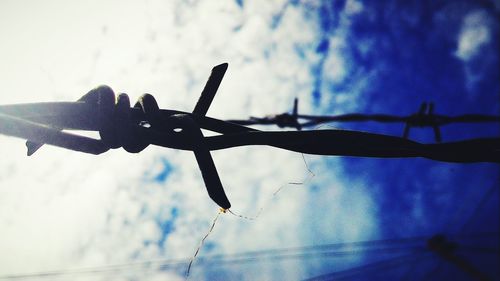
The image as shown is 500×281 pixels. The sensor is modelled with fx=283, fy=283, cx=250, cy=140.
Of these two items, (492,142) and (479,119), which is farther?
(479,119)

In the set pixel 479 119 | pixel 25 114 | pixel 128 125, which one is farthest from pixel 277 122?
pixel 25 114

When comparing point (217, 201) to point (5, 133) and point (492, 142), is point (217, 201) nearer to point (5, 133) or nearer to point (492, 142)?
point (5, 133)

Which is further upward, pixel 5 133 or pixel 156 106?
pixel 156 106

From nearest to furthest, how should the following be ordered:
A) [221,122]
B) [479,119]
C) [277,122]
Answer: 1. [221,122]
2. [479,119]
3. [277,122]

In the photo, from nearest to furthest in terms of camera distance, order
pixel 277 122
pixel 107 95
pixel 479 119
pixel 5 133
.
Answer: pixel 5 133
pixel 107 95
pixel 479 119
pixel 277 122

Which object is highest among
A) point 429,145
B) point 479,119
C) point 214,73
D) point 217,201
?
point 479,119

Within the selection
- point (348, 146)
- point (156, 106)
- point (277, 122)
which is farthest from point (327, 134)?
point (277, 122)

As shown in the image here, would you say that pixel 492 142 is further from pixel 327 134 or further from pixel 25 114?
pixel 25 114

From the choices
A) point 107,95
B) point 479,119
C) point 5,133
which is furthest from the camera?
point 479,119

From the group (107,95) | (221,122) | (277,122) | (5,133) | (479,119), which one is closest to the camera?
(5,133)
